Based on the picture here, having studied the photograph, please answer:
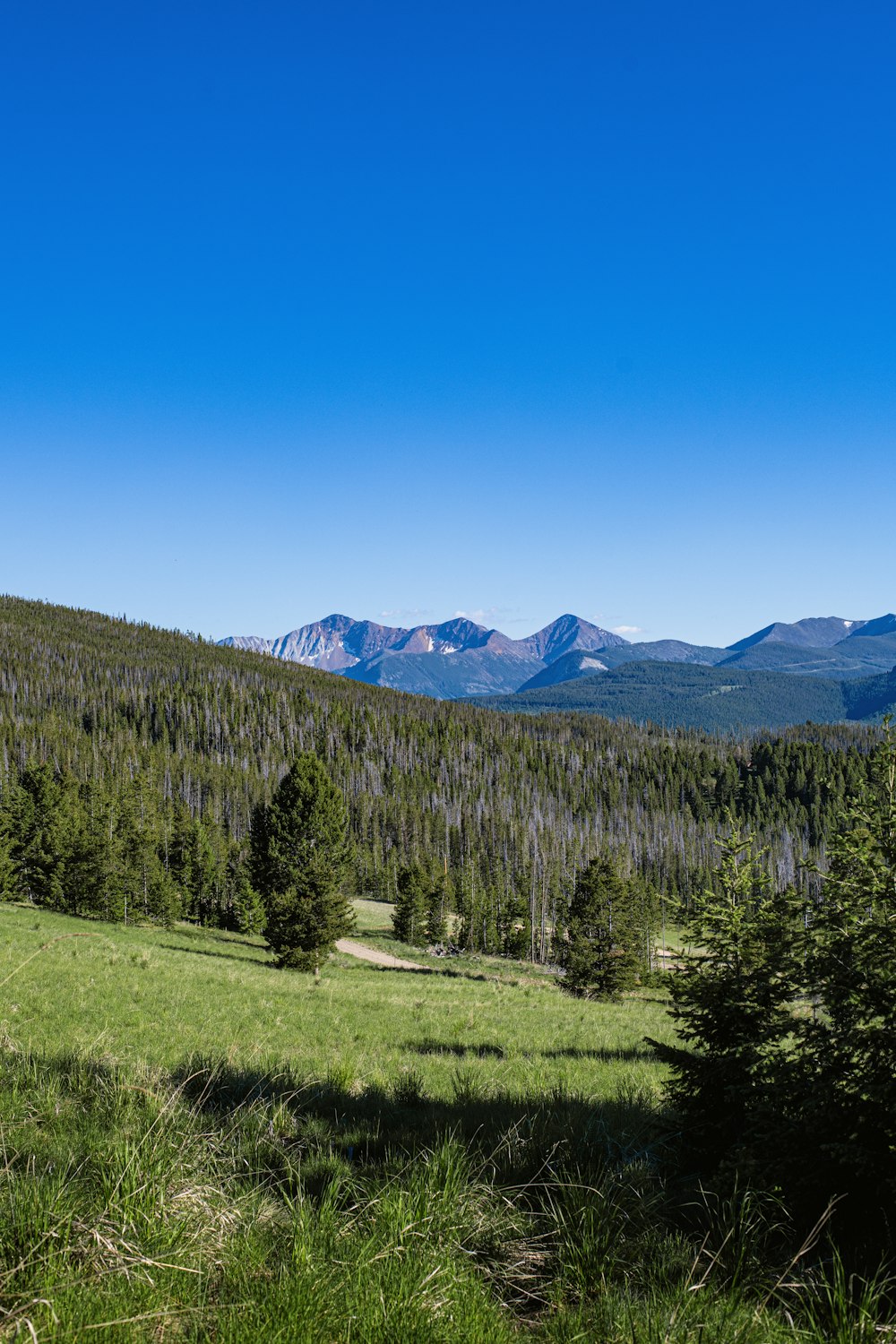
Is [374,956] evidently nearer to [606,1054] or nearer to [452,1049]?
[606,1054]

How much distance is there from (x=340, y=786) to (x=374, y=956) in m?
90.6

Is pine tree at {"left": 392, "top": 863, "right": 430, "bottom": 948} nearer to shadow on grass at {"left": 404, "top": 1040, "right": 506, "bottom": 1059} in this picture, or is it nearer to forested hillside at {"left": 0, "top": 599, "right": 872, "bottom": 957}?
forested hillside at {"left": 0, "top": 599, "right": 872, "bottom": 957}

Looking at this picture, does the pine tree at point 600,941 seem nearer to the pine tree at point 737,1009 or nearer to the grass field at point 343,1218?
the grass field at point 343,1218

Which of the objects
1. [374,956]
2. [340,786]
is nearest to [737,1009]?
[374,956]

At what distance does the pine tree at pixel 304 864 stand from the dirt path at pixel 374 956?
14884 mm

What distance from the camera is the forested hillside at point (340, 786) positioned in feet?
193

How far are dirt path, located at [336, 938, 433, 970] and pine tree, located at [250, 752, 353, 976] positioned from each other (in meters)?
14.9

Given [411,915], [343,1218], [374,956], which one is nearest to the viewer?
[343,1218]

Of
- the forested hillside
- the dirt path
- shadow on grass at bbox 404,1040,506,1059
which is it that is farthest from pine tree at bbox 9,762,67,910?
shadow on grass at bbox 404,1040,506,1059

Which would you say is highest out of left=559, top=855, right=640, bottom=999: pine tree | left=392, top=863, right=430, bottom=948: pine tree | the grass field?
the grass field

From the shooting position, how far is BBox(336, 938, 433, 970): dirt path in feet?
159

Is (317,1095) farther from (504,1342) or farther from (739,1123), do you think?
(504,1342)

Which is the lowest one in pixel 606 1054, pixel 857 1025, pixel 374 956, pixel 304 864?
pixel 374 956

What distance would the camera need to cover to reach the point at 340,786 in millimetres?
143750
